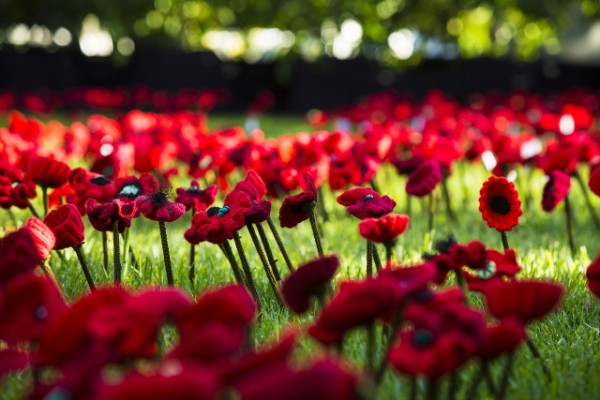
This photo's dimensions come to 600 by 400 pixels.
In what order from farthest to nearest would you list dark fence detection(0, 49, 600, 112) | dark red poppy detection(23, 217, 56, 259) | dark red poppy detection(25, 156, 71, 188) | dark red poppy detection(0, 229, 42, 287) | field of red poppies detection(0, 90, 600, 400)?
1. dark fence detection(0, 49, 600, 112)
2. dark red poppy detection(25, 156, 71, 188)
3. dark red poppy detection(23, 217, 56, 259)
4. dark red poppy detection(0, 229, 42, 287)
5. field of red poppies detection(0, 90, 600, 400)

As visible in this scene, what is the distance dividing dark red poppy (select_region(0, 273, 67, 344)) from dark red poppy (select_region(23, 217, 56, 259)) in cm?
28

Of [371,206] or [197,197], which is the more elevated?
[197,197]

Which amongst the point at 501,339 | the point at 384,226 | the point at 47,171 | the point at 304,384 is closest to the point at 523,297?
the point at 501,339

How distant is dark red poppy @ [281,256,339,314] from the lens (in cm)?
148

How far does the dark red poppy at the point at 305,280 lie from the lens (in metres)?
1.48

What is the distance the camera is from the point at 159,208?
2008mm

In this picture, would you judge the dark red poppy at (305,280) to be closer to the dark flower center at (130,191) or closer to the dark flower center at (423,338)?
the dark flower center at (423,338)

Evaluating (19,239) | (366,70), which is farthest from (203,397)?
(366,70)

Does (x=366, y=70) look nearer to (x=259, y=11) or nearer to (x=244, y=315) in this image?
(x=259, y=11)

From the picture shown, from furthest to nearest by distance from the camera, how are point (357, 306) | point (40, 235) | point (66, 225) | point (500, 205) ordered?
point (500, 205)
point (66, 225)
point (40, 235)
point (357, 306)

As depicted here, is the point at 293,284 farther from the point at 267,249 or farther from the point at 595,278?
the point at 267,249

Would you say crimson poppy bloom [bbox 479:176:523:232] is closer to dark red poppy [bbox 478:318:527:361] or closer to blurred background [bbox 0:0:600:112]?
dark red poppy [bbox 478:318:527:361]

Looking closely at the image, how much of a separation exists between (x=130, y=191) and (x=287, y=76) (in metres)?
10.5

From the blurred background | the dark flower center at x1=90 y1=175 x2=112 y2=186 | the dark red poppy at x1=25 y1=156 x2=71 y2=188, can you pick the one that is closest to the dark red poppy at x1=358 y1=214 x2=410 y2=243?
the dark flower center at x1=90 y1=175 x2=112 y2=186
